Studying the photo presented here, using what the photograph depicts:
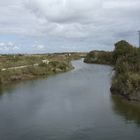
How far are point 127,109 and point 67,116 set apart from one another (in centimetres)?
565

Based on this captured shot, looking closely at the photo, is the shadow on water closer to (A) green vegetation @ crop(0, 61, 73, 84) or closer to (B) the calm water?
(B) the calm water

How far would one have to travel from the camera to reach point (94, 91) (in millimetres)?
37188

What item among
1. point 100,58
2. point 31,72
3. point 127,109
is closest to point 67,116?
point 127,109

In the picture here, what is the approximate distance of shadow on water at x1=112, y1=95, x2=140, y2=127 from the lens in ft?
80.6

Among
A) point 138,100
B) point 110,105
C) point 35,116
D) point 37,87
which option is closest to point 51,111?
point 35,116

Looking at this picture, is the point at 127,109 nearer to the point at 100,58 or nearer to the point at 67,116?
the point at 67,116

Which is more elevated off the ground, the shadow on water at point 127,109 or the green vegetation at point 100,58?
the green vegetation at point 100,58

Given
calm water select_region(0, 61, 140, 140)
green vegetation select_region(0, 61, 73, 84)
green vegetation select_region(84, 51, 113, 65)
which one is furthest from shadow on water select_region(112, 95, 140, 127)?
green vegetation select_region(84, 51, 113, 65)

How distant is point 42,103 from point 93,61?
236 ft

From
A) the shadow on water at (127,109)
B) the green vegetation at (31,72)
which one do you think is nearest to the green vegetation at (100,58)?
the green vegetation at (31,72)

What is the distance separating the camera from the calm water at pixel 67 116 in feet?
68.0

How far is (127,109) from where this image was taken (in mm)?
27047

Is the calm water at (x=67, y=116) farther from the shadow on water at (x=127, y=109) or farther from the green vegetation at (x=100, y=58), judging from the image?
the green vegetation at (x=100, y=58)

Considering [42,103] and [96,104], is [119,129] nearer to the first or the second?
[96,104]
